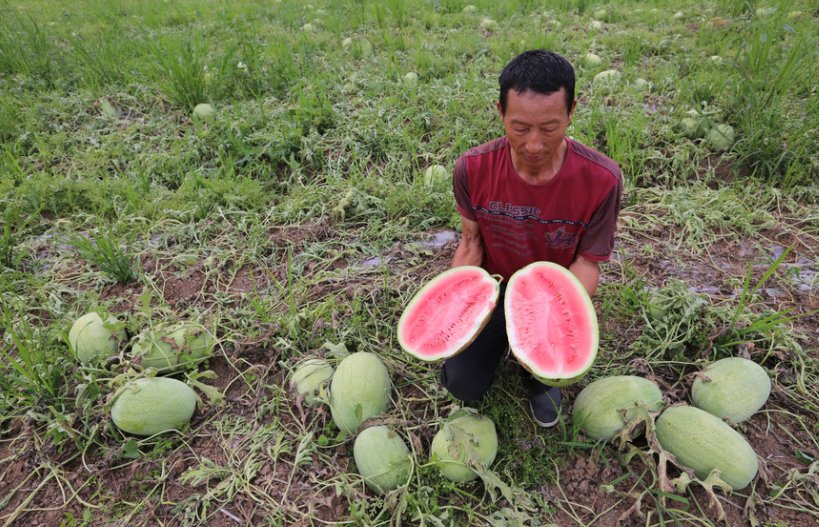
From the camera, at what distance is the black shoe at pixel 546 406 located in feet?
6.17

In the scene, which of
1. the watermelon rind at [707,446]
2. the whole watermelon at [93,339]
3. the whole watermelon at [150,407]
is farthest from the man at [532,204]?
the whole watermelon at [93,339]

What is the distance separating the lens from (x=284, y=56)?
434 centimetres

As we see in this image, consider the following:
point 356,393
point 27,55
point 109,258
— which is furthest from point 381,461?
point 27,55

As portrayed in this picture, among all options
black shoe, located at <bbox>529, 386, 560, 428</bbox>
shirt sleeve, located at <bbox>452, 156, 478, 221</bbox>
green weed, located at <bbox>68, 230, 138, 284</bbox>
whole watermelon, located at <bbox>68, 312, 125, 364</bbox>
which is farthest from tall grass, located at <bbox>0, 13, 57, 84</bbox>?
black shoe, located at <bbox>529, 386, 560, 428</bbox>

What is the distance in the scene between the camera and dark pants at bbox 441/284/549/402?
1.84 metres

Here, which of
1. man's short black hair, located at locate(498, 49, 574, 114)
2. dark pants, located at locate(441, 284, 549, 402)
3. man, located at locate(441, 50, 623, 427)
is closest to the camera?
man's short black hair, located at locate(498, 49, 574, 114)

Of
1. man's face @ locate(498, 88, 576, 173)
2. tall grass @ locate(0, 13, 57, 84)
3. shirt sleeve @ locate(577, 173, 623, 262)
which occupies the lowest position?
shirt sleeve @ locate(577, 173, 623, 262)

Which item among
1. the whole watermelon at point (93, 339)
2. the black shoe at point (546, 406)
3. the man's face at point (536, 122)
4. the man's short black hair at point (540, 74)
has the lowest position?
the black shoe at point (546, 406)

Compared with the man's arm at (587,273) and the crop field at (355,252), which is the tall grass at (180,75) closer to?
the crop field at (355,252)

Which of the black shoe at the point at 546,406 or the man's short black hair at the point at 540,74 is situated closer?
the man's short black hair at the point at 540,74

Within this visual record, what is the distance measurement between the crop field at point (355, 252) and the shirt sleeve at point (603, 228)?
1.82ft

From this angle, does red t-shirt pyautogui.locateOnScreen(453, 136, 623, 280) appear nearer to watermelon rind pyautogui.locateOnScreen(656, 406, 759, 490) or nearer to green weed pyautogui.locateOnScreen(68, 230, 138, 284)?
watermelon rind pyautogui.locateOnScreen(656, 406, 759, 490)

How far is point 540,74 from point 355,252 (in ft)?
5.17

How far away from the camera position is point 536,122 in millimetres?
1541
